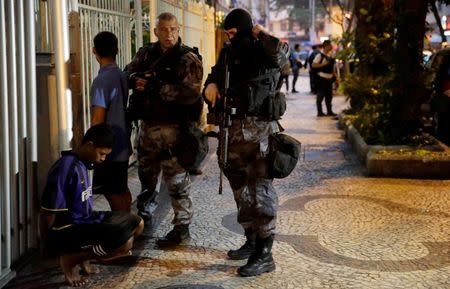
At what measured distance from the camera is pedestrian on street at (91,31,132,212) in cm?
423

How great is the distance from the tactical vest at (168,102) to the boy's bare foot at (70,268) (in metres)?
1.29

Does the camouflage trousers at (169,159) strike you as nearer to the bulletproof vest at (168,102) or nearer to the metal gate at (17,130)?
the bulletproof vest at (168,102)

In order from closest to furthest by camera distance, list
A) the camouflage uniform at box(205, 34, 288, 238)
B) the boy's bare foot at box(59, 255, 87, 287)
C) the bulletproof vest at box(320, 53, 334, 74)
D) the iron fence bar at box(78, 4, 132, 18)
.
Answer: the boy's bare foot at box(59, 255, 87, 287) < the camouflage uniform at box(205, 34, 288, 238) < the iron fence bar at box(78, 4, 132, 18) < the bulletproof vest at box(320, 53, 334, 74)

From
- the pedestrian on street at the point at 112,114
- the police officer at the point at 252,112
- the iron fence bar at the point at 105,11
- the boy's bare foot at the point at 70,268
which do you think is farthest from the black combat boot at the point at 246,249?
the iron fence bar at the point at 105,11

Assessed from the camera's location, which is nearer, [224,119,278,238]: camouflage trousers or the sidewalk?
the sidewalk

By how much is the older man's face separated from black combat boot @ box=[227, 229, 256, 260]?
5.14ft

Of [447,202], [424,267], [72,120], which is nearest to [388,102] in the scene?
[447,202]

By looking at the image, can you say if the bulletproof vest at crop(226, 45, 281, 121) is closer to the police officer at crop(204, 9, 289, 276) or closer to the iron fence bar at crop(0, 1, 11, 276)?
the police officer at crop(204, 9, 289, 276)

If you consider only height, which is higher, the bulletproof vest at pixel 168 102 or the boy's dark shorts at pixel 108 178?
the bulletproof vest at pixel 168 102

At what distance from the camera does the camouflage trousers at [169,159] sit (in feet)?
15.2

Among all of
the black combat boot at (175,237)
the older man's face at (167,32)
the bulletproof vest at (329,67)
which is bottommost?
the black combat boot at (175,237)

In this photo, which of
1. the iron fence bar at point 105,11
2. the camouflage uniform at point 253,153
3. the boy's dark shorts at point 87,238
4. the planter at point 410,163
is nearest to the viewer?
the boy's dark shorts at point 87,238

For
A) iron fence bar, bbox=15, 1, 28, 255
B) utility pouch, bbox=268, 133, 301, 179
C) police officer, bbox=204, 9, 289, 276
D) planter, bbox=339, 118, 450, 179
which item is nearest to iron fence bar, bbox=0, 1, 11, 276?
iron fence bar, bbox=15, 1, 28, 255

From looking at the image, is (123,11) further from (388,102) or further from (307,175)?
(388,102)
